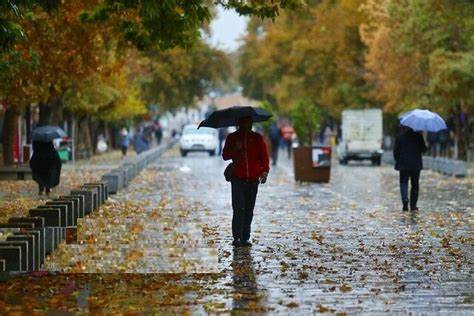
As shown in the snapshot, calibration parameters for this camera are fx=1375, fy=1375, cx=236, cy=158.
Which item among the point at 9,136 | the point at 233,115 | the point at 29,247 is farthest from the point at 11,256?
the point at 9,136

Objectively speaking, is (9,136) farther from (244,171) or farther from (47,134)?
(244,171)

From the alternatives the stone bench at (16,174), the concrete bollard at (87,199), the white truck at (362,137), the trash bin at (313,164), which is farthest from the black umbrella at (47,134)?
the white truck at (362,137)

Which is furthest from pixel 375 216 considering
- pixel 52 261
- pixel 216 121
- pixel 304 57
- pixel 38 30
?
pixel 304 57

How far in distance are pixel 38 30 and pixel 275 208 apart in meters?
13.3

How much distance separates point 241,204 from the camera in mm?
17688

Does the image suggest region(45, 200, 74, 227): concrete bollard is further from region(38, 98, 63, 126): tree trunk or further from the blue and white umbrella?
region(38, 98, 63, 126): tree trunk

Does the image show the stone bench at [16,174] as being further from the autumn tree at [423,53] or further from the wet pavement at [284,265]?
the autumn tree at [423,53]

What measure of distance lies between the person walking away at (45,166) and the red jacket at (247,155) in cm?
1332

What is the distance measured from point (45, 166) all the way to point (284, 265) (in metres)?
16.0

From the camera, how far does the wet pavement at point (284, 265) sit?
1210cm

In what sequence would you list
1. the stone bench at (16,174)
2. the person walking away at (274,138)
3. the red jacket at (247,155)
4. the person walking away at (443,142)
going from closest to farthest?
the red jacket at (247,155) → the stone bench at (16,174) → the person walking away at (274,138) → the person walking away at (443,142)

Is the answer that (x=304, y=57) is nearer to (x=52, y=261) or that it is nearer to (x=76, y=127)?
(x=76, y=127)

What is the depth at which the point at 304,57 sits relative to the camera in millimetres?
80750

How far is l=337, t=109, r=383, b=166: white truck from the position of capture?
5950 centimetres
